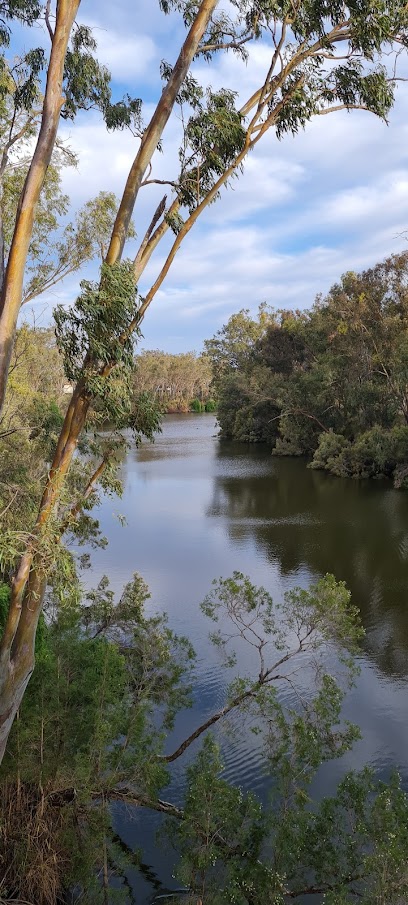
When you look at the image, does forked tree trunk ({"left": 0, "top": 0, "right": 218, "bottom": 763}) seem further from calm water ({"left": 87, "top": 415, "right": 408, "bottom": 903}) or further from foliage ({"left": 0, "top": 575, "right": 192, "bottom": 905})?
calm water ({"left": 87, "top": 415, "right": 408, "bottom": 903})

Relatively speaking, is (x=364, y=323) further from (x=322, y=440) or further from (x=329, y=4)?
(x=329, y=4)

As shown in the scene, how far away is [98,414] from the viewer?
5.88 meters

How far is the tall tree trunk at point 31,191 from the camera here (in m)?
5.88

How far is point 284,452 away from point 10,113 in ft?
101

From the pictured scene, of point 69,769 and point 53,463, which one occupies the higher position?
point 53,463

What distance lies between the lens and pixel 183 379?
87375 mm

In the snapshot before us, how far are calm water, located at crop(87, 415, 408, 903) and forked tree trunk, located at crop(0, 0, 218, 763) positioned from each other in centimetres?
316

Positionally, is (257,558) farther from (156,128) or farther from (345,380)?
(345,380)

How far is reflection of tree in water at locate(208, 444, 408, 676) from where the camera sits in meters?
14.1

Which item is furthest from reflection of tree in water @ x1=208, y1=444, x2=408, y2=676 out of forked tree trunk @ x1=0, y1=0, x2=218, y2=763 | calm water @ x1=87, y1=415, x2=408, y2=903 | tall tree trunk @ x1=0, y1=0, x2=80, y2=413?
tall tree trunk @ x1=0, y1=0, x2=80, y2=413

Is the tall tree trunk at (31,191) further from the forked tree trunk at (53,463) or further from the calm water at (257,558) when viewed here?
the calm water at (257,558)

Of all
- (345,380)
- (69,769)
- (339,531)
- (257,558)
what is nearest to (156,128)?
(69,769)

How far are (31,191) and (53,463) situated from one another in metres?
2.35

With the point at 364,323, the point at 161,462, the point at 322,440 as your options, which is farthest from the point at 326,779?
the point at 161,462
